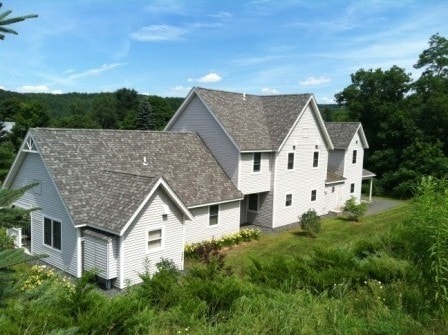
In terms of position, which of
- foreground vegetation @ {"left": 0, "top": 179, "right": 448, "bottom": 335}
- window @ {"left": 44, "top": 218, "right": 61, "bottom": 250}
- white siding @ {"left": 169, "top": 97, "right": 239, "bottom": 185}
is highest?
white siding @ {"left": 169, "top": 97, "right": 239, "bottom": 185}

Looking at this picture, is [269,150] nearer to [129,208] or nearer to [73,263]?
[129,208]

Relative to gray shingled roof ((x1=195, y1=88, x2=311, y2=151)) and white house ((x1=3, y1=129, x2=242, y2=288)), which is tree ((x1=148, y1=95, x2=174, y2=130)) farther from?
white house ((x1=3, y1=129, x2=242, y2=288))

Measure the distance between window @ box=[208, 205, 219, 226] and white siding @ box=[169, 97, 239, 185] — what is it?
8.39ft

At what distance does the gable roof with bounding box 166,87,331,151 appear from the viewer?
2554cm

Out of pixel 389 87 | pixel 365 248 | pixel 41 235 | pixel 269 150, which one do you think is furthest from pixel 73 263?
pixel 389 87

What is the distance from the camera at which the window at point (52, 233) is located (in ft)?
59.2

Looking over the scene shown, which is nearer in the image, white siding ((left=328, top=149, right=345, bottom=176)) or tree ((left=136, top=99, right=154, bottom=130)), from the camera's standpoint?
white siding ((left=328, top=149, right=345, bottom=176))

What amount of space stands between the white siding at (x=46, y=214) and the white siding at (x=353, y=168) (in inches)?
1009

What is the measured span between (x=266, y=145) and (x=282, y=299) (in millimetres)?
18027

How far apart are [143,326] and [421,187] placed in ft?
20.8

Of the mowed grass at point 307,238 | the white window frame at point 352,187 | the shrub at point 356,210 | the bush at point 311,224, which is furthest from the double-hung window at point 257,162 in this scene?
the white window frame at point 352,187

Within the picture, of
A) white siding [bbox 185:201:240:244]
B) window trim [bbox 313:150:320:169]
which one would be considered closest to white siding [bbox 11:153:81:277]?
white siding [bbox 185:201:240:244]

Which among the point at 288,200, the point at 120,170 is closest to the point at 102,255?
the point at 120,170

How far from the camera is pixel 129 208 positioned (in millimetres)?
16000
